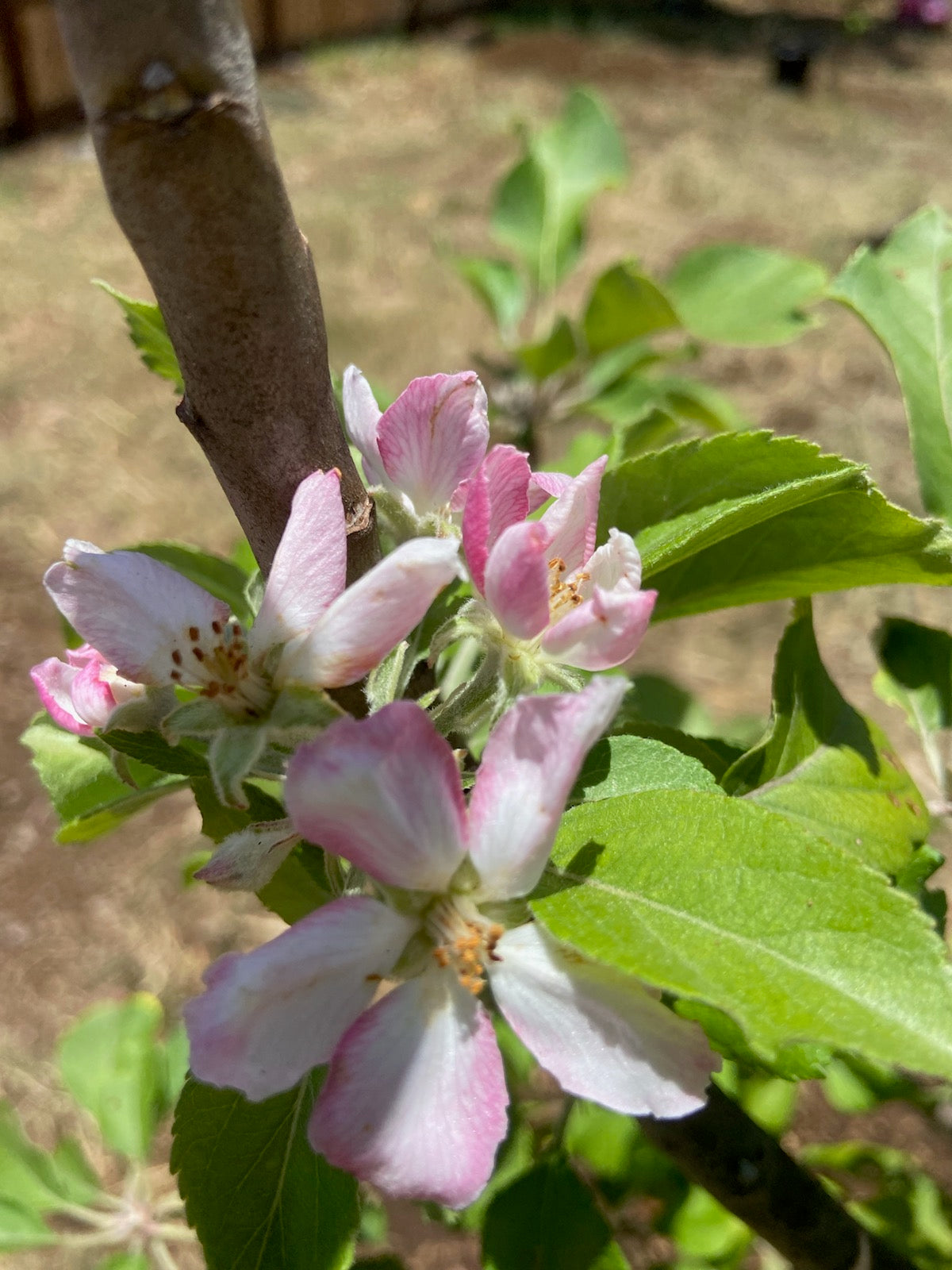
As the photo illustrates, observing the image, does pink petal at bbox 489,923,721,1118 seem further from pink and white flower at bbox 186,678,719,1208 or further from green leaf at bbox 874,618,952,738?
green leaf at bbox 874,618,952,738

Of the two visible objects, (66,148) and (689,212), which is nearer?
(689,212)

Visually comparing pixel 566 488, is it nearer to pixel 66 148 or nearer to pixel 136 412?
pixel 136 412

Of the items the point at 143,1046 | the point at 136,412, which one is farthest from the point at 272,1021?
the point at 136,412

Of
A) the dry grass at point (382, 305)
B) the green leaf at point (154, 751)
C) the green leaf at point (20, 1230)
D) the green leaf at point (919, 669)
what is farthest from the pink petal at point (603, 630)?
the dry grass at point (382, 305)

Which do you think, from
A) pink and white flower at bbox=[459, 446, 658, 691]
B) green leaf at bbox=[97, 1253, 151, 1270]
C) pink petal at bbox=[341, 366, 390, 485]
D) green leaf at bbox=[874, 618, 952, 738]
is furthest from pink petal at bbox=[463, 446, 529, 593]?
green leaf at bbox=[97, 1253, 151, 1270]

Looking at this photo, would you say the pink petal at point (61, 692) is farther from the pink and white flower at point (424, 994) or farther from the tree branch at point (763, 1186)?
the tree branch at point (763, 1186)

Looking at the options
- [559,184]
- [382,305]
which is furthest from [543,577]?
[382,305]
